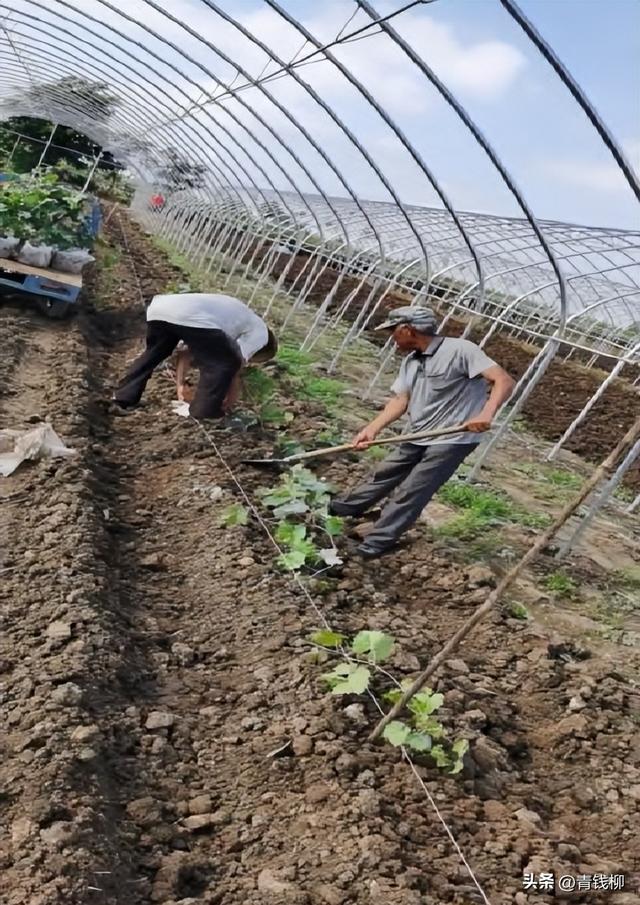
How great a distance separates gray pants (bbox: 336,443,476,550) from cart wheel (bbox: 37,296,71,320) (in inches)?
212

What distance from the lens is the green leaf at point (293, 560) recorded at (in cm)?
430

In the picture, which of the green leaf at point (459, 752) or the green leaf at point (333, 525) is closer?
the green leaf at point (459, 752)

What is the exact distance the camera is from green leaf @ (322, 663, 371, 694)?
3.21m

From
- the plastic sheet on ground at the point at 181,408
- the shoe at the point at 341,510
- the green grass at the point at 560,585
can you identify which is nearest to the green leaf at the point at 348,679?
the shoe at the point at 341,510

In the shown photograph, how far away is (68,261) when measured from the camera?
9.53 m

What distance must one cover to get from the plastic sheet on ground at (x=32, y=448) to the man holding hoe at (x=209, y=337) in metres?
1.04

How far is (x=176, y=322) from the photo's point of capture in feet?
19.0

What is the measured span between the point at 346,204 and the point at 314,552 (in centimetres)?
1264

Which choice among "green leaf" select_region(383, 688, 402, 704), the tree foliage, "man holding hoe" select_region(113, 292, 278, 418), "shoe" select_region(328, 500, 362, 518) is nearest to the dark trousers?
"man holding hoe" select_region(113, 292, 278, 418)

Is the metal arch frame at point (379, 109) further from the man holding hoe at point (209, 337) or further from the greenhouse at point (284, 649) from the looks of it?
the man holding hoe at point (209, 337)

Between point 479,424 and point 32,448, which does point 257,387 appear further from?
point 479,424

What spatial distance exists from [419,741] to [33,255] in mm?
7604

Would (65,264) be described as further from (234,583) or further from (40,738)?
(40,738)

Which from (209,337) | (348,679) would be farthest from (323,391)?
(348,679)
